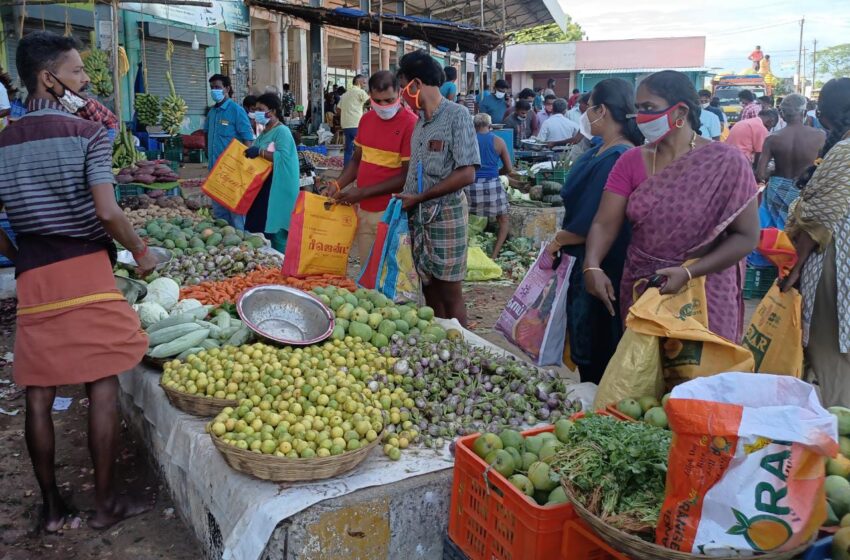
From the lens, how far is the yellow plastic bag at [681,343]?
2771mm

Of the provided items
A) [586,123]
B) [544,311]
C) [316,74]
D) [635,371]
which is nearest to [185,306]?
[544,311]

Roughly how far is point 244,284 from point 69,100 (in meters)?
2.39

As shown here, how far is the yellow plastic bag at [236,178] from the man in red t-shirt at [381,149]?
149 cm

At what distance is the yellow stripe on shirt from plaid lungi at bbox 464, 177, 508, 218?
3746mm

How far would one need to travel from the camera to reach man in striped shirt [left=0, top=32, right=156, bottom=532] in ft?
10.0

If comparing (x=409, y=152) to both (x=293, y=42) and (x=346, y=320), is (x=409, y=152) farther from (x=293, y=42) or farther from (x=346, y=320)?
(x=293, y=42)

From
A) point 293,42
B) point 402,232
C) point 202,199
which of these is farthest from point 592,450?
point 293,42

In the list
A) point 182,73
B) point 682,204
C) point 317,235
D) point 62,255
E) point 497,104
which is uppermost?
point 182,73

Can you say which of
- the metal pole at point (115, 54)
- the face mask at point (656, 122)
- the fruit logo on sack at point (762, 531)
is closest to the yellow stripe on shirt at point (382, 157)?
the face mask at point (656, 122)

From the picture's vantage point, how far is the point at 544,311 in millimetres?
3852

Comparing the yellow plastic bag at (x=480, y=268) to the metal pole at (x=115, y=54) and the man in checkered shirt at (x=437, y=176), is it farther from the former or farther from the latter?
the metal pole at (x=115, y=54)

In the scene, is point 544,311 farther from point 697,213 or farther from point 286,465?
point 286,465

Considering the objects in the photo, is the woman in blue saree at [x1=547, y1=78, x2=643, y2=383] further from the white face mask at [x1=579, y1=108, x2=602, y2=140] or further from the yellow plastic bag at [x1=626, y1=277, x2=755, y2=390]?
the yellow plastic bag at [x1=626, y1=277, x2=755, y2=390]

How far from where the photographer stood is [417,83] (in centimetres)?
463
